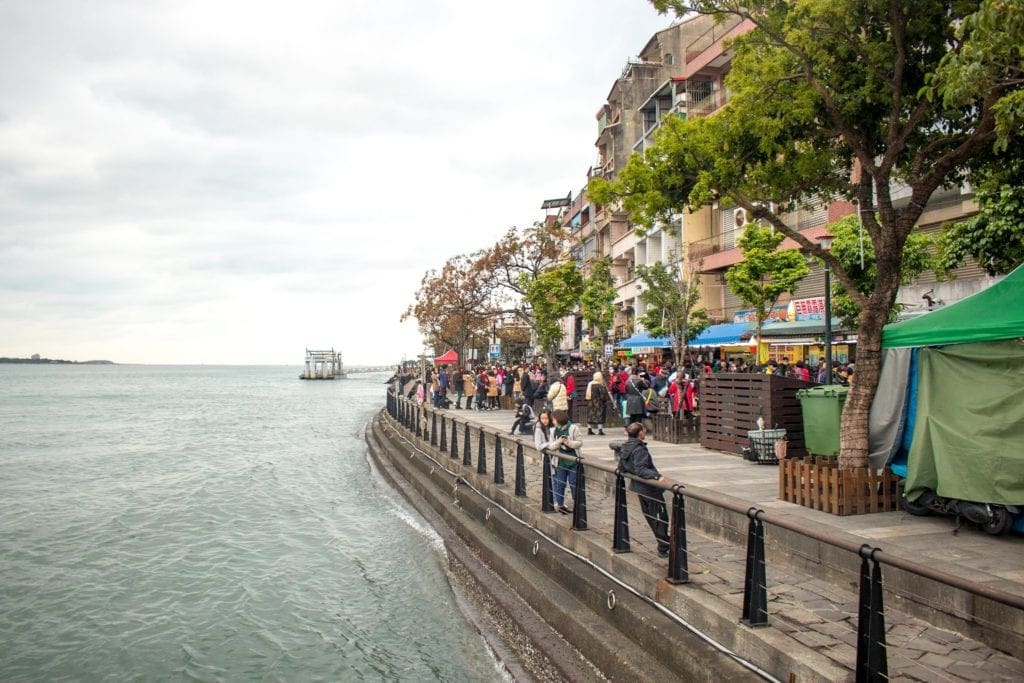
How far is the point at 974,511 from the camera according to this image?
24.6 feet

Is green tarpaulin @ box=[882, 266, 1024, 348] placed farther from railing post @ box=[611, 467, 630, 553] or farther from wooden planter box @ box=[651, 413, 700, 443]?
wooden planter box @ box=[651, 413, 700, 443]

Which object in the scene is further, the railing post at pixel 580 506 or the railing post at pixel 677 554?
the railing post at pixel 580 506

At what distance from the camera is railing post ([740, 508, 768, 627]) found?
5.41 m

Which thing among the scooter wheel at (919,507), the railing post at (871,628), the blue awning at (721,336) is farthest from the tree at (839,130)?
the blue awning at (721,336)

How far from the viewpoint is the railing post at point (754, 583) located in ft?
17.7

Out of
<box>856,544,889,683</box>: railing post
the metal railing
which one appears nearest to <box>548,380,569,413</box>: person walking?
the metal railing

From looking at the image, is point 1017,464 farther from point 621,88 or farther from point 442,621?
point 621,88

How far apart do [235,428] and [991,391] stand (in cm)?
4241

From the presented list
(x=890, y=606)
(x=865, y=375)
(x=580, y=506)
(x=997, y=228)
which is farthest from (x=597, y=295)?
(x=890, y=606)

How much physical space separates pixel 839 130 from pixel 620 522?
20.1ft

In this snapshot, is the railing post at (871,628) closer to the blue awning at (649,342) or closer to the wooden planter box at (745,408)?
the wooden planter box at (745,408)

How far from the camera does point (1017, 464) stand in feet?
23.7

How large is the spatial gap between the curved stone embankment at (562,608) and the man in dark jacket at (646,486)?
0.38 metres

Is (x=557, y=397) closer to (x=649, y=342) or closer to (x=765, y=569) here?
(x=765, y=569)
